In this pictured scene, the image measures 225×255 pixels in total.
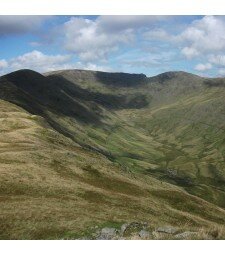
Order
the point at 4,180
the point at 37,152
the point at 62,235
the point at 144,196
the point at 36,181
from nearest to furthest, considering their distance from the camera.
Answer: the point at 62,235, the point at 4,180, the point at 36,181, the point at 144,196, the point at 37,152

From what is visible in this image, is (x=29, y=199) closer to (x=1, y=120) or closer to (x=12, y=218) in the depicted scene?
(x=12, y=218)

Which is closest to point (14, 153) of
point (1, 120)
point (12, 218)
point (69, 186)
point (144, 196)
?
point (69, 186)

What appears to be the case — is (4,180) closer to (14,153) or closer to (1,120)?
(14,153)

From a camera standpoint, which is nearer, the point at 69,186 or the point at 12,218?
the point at 12,218
